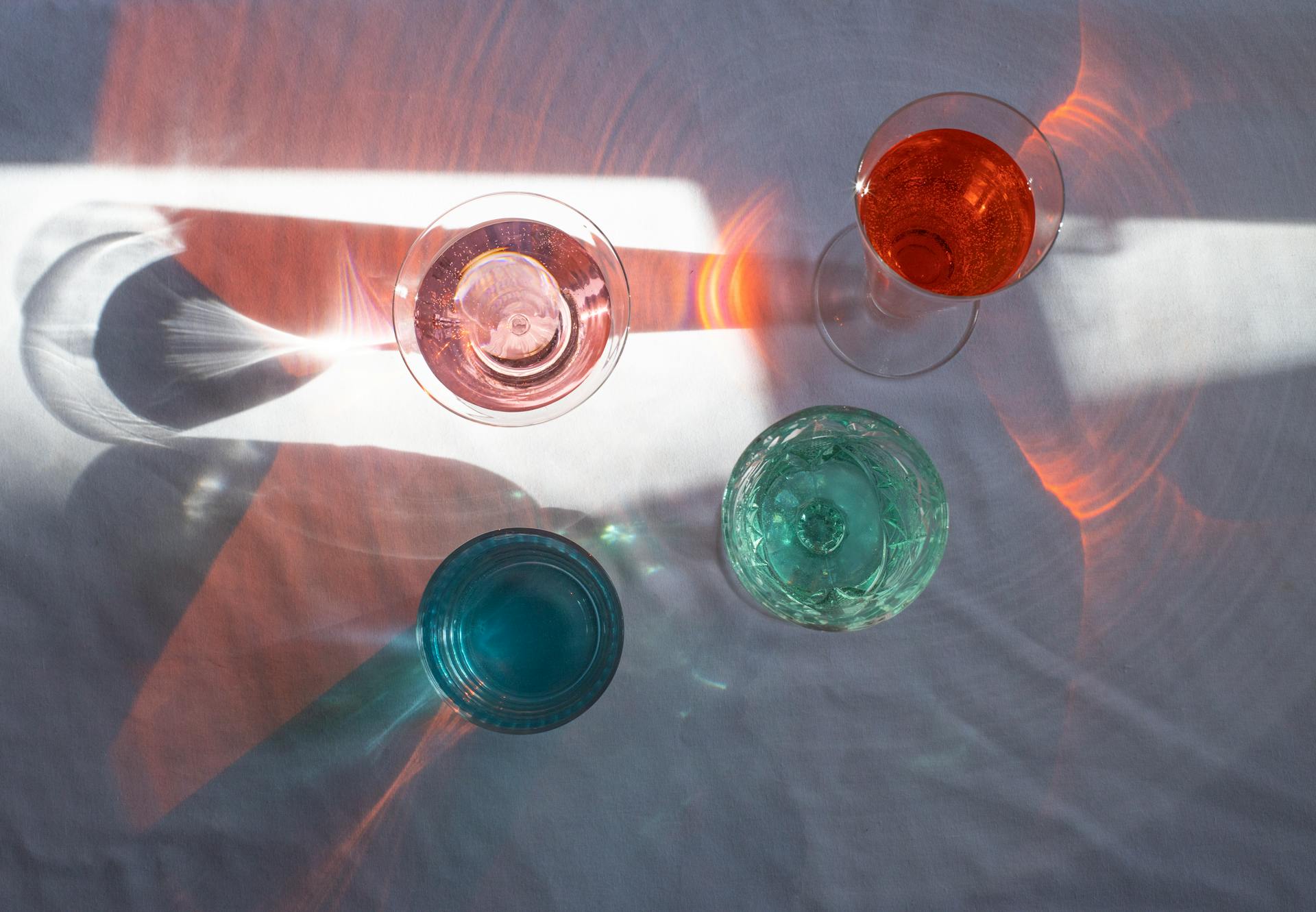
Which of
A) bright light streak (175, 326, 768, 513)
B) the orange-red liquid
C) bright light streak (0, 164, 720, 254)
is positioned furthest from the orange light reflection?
the orange-red liquid

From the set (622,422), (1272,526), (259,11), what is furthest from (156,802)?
(1272,526)

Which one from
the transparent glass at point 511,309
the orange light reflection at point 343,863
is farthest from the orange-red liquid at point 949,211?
the orange light reflection at point 343,863

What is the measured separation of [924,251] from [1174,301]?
0.31m

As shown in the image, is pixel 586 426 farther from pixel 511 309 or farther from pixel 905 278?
pixel 905 278

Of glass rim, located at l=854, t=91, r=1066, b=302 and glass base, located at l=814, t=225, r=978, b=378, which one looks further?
glass base, located at l=814, t=225, r=978, b=378

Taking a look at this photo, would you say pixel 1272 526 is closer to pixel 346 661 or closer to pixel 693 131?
pixel 693 131

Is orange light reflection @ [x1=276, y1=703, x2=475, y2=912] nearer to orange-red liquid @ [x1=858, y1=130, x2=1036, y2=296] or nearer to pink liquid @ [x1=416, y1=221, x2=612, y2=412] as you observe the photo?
pink liquid @ [x1=416, y1=221, x2=612, y2=412]

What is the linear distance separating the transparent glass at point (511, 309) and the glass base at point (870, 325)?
225 mm

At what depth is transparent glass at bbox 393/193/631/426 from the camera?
803mm

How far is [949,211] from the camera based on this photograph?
0.83 meters

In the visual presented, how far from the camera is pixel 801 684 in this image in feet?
2.80

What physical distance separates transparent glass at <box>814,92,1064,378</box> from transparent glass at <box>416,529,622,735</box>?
1.22ft

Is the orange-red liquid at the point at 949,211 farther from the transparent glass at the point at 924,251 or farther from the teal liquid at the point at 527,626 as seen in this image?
the teal liquid at the point at 527,626

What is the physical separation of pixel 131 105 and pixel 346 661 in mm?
639
